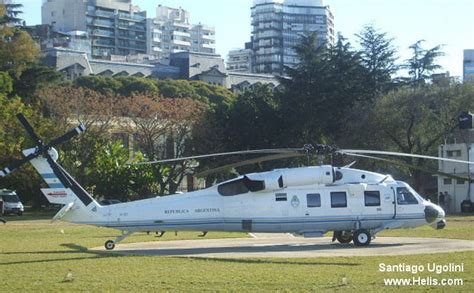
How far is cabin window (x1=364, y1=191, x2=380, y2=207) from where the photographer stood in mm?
23875

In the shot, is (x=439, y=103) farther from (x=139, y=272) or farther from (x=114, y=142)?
(x=139, y=272)

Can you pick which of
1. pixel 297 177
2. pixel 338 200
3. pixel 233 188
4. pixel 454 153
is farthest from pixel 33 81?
pixel 338 200

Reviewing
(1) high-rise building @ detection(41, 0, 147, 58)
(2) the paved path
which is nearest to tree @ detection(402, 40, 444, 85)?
(2) the paved path

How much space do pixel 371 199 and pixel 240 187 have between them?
4150 millimetres

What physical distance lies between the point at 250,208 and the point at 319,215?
2.16 metres

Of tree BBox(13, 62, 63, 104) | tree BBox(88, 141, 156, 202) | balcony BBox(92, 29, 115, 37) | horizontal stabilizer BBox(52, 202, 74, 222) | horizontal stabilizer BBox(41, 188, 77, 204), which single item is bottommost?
tree BBox(88, 141, 156, 202)

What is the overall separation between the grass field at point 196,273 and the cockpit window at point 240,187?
12.5 ft

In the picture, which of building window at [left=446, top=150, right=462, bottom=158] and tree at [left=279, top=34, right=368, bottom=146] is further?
tree at [left=279, top=34, right=368, bottom=146]

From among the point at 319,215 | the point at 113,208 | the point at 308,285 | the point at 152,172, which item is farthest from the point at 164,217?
the point at 152,172

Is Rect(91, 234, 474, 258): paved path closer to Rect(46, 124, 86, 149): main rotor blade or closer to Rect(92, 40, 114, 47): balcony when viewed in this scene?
Rect(46, 124, 86, 149): main rotor blade

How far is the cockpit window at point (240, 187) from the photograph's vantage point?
23.3m

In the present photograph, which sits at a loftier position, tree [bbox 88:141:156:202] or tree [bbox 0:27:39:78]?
tree [bbox 0:27:39:78]

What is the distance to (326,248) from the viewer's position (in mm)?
23391

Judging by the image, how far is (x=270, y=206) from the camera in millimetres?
23594
